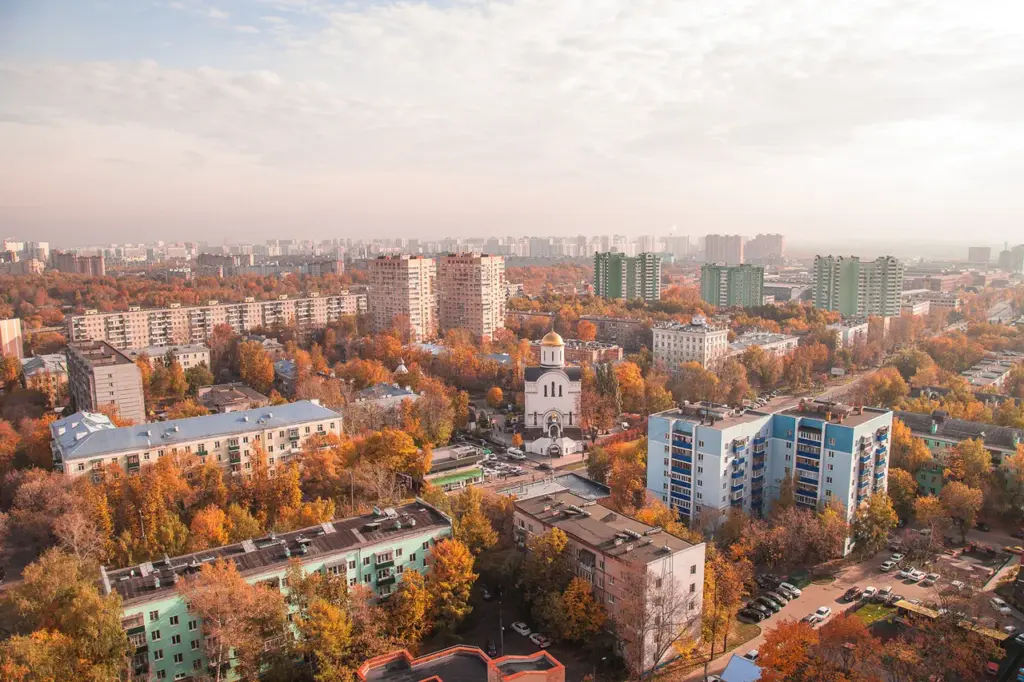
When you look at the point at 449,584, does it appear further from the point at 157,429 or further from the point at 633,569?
the point at 157,429

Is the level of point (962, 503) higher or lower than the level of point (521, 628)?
higher

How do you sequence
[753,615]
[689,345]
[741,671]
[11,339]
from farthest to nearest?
[11,339], [689,345], [753,615], [741,671]

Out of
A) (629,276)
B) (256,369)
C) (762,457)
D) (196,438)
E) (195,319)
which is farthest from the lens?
(629,276)

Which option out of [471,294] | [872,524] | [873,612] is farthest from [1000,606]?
[471,294]

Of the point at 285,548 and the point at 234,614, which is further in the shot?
the point at 285,548

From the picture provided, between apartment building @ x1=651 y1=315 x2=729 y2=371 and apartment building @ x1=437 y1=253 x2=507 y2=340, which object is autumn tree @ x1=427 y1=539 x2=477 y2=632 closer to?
apartment building @ x1=651 y1=315 x2=729 y2=371

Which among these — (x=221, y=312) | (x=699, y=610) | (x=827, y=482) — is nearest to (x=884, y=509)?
(x=827, y=482)

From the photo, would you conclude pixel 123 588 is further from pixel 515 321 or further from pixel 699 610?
pixel 515 321
